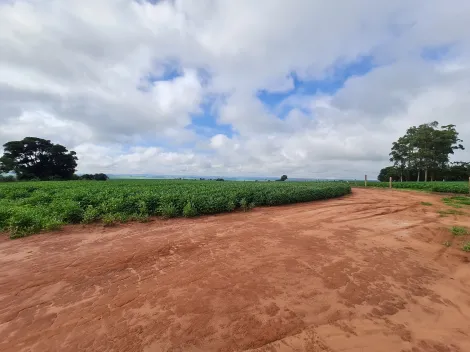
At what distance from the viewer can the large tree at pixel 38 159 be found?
38.8 metres

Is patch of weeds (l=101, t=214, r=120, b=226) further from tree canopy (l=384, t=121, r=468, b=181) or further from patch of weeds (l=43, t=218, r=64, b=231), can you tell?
tree canopy (l=384, t=121, r=468, b=181)

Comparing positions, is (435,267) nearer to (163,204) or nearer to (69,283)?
(69,283)

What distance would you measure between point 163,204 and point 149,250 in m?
3.98

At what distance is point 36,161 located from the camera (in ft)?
136

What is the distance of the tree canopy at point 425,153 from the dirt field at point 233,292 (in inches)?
1535

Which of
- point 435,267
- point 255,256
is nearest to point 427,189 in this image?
point 435,267

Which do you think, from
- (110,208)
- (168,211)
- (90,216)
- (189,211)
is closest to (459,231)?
(189,211)

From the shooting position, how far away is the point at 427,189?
2384 cm

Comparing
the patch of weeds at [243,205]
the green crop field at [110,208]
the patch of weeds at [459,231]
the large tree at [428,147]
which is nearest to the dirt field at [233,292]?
the patch of weeds at [459,231]

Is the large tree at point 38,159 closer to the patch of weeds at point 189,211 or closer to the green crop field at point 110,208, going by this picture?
the green crop field at point 110,208

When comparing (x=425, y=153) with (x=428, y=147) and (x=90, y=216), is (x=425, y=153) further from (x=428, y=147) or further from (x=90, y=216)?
(x=90, y=216)

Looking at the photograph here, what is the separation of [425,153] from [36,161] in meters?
68.6

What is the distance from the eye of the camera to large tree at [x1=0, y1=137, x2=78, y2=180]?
38.8 m

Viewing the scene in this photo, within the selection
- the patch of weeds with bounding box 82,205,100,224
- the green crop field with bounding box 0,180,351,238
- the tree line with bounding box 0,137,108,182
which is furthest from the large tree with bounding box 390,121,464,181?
the tree line with bounding box 0,137,108,182
